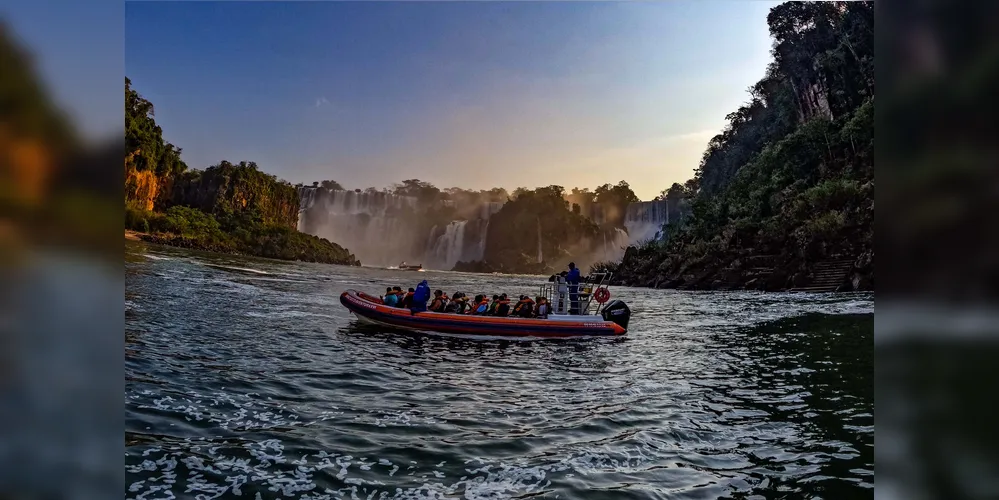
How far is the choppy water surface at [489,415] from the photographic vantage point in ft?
18.6

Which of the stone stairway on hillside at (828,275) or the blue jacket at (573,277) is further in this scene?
the stone stairway on hillside at (828,275)

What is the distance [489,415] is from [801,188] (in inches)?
1627

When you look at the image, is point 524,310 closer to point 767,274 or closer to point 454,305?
point 454,305

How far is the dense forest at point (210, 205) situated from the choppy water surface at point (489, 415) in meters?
56.9

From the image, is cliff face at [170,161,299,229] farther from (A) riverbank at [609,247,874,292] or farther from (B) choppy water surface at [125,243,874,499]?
(B) choppy water surface at [125,243,874,499]

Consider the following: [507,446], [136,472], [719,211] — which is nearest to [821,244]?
[719,211]

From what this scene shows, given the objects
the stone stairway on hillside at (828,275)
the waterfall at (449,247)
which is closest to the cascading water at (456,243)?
the waterfall at (449,247)

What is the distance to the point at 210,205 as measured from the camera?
84688 mm

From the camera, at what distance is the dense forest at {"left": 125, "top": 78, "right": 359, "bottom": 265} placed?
Answer: 6494 cm

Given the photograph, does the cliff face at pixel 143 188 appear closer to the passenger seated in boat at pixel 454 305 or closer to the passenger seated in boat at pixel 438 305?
the passenger seated in boat at pixel 438 305

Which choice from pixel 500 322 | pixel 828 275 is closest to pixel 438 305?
pixel 500 322
